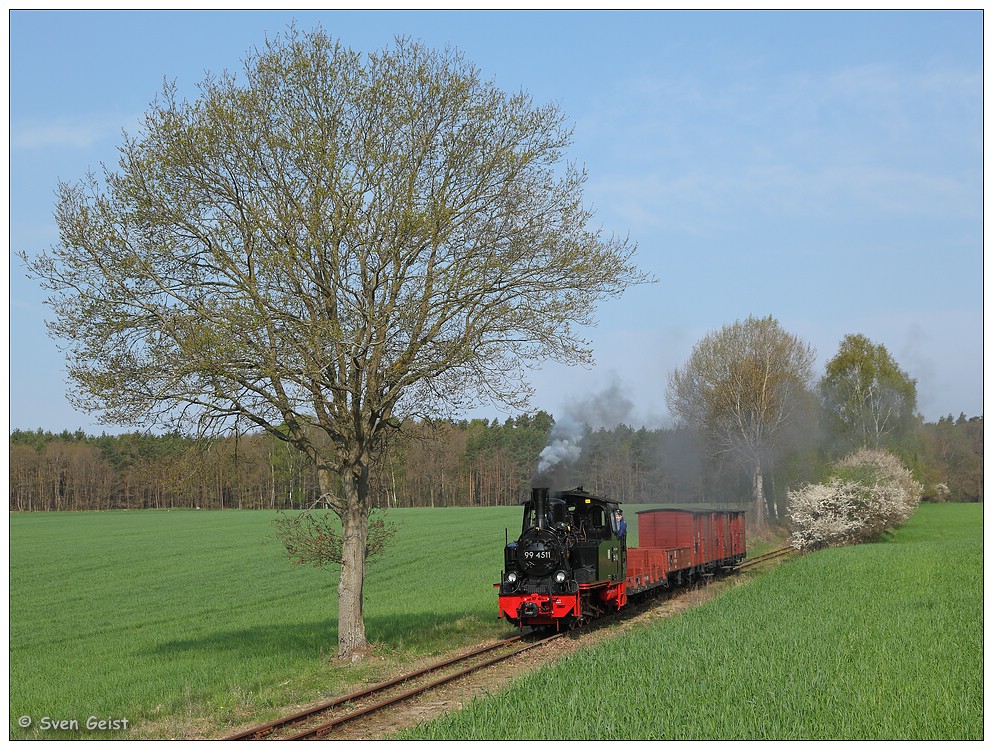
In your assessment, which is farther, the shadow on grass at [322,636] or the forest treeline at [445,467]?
the shadow on grass at [322,636]

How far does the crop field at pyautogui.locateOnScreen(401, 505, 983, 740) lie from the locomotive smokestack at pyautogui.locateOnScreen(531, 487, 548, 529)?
11.5 feet

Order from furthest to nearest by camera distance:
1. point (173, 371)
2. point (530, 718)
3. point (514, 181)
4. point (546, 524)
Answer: point (546, 524), point (514, 181), point (173, 371), point (530, 718)

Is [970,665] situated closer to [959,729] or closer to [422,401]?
[959,729]

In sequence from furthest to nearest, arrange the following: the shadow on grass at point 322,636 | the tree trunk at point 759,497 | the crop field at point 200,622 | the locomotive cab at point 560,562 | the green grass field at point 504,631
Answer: the tree trunk at point 759,497, the shadow on grass at point 322,636, the locomotive cab at point 560,562, the crop field at point 200,622, the green grass field at point 504,631

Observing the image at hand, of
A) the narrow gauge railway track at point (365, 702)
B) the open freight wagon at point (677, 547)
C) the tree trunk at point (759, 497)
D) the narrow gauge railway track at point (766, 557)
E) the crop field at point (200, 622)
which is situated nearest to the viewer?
the narrow gauge railway track at point (365, 702)

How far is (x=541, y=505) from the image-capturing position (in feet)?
65.9

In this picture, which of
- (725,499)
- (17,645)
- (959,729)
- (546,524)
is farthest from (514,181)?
(725,499)

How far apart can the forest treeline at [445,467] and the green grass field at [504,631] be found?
3.45 metres

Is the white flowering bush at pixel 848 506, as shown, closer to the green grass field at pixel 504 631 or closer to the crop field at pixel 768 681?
the green grass field at pixel 504 631

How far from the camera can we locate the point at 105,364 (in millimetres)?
16891

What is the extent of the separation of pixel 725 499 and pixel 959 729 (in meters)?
53.3

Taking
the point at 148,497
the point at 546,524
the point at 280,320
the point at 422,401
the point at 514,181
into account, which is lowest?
the point at 148,497

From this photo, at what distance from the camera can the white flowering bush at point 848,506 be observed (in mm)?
50906

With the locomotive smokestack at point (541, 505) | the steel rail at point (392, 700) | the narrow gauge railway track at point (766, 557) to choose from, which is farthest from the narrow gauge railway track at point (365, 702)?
the narrow gauge railway track at point (766, 557)
